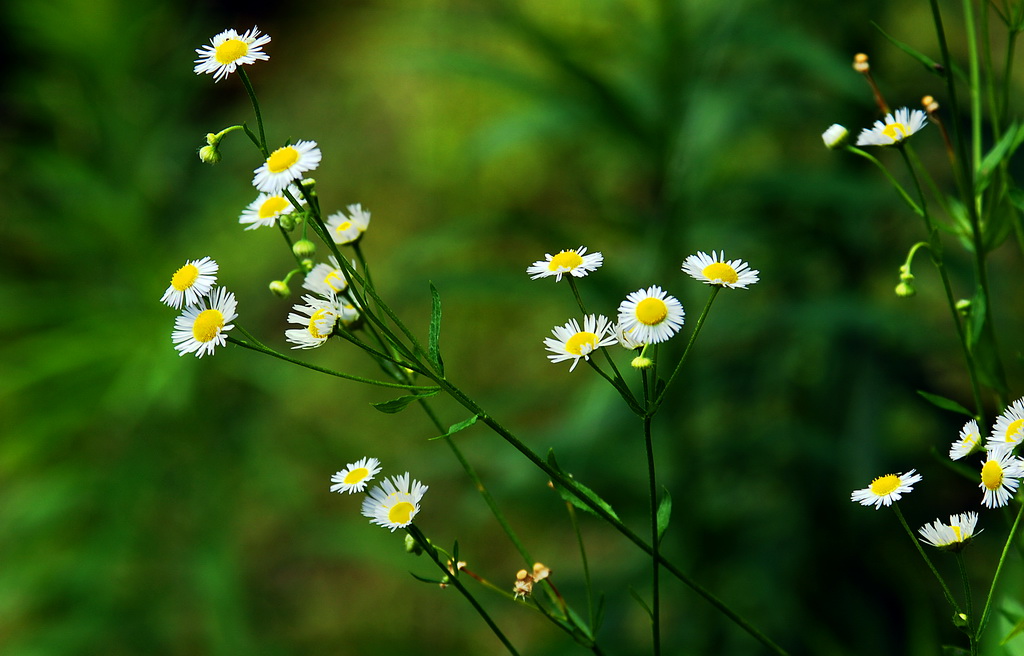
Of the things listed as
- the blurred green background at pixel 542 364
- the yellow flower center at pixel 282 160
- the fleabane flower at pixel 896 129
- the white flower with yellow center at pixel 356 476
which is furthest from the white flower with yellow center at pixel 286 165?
the blurred green background at pixel 542 364

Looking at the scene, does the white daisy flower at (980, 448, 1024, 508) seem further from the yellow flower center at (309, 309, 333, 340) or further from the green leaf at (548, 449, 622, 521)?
the yellow flower center at (309, 309, 333, 340)

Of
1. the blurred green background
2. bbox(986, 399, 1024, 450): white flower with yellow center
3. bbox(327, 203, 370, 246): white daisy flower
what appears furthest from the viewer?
the blurred green background

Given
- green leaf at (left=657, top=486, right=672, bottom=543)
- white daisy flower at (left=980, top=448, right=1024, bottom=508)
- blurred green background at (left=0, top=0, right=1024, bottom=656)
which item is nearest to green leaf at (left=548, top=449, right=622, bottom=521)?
green leaf at (left=657, top=486, right=672, bottom=543)

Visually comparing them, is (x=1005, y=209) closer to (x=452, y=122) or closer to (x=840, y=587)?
(x=840, y=587)

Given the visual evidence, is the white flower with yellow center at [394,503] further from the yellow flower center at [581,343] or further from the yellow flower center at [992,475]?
the yellow flower center at [992,475]

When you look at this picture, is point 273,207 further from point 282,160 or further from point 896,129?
point 896,129

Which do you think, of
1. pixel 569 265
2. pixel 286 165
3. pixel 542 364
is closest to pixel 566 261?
pixel 569 265

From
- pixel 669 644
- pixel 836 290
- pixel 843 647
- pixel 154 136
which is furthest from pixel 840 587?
pixel 154 136
